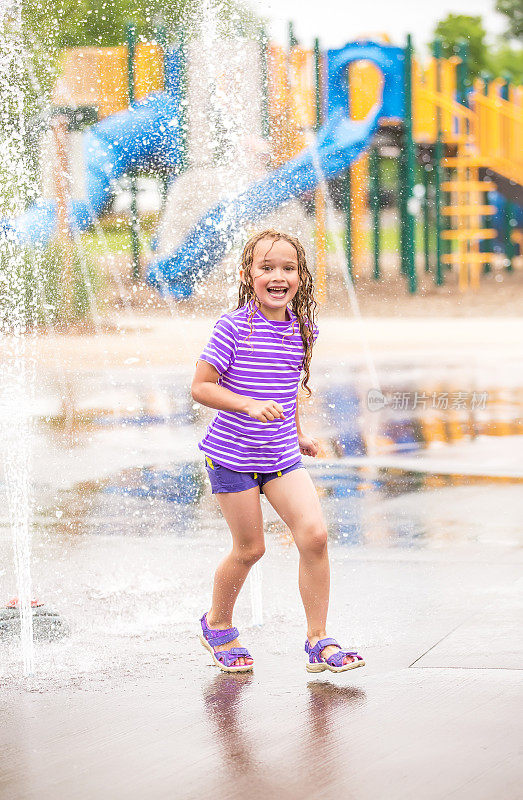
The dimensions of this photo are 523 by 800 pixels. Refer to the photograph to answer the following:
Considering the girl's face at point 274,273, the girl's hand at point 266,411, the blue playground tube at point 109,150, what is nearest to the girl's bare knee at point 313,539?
the girl's hand at point 266,411

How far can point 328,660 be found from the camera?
157 inches

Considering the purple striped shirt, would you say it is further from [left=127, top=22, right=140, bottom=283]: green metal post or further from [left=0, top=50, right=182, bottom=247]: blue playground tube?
[left=0, top=50, right=182, bottom=247]: blue playground tube

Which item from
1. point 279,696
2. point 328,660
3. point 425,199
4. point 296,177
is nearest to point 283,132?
point 296,177

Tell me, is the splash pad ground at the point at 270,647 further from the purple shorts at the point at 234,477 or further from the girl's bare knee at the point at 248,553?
the purple shorts at the point at 234,477

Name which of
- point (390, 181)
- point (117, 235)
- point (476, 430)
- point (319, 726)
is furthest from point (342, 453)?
point (390, 181)

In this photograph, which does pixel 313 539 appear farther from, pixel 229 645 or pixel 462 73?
pixel 462 73

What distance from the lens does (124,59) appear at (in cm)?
1828

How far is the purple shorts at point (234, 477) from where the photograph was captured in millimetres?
4051

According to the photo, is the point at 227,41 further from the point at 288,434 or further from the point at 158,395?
the point at 288,434

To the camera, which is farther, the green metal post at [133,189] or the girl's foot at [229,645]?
the green metal post at [133,189]

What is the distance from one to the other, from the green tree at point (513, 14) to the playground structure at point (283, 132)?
23174mm

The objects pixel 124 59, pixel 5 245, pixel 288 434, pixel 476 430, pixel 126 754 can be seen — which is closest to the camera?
pixel 126 754

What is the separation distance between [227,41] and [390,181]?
34.0 meters

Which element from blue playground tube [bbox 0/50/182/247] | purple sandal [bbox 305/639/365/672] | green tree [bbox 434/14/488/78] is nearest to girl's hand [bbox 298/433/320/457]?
purple sandal [bbox 305/639/365/672]
